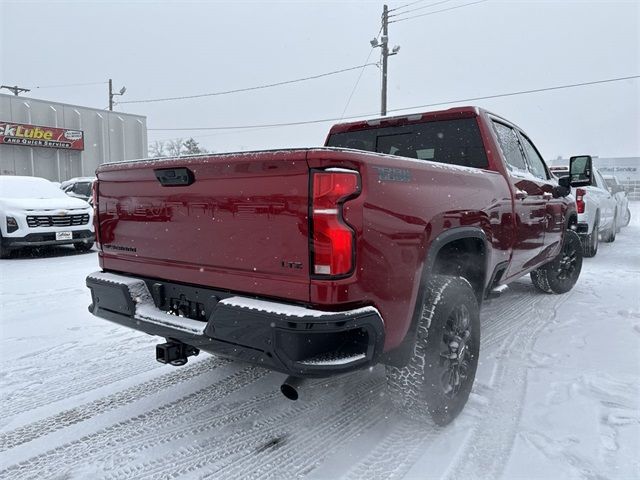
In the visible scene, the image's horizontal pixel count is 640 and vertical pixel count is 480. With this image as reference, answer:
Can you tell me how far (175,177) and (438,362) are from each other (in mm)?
1763

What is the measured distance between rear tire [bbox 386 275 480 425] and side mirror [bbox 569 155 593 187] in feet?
10.1

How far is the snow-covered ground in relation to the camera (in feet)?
7.68

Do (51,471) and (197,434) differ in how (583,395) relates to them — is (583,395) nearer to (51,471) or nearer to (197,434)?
(197,434)

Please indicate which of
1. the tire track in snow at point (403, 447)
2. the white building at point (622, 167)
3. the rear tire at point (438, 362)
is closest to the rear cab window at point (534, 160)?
the tire track in snow at point (403, 447)

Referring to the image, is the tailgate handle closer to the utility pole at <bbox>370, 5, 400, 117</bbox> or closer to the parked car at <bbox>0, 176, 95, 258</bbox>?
the parked car at <bbox>0, 176, 95, 258</bbox>

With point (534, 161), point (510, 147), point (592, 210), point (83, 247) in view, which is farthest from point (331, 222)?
point (83, 247)

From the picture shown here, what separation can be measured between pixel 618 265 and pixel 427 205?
7.54 m

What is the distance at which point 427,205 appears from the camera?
247 centimetres

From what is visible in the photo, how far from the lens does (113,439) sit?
2578 millimetres

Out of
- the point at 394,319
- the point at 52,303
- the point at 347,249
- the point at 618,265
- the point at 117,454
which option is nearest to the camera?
the point at 347,249

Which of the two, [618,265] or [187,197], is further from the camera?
[618,265]

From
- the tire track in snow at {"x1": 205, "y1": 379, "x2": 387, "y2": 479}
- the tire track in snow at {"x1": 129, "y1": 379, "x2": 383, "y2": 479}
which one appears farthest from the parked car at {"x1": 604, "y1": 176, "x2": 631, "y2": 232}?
the tire track in snow at {"x1": 129, "y1": 379, "x2": 383, "y2": 479}

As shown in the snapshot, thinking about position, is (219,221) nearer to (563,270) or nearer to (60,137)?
(563,270)

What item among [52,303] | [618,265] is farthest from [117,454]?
[618,265]
